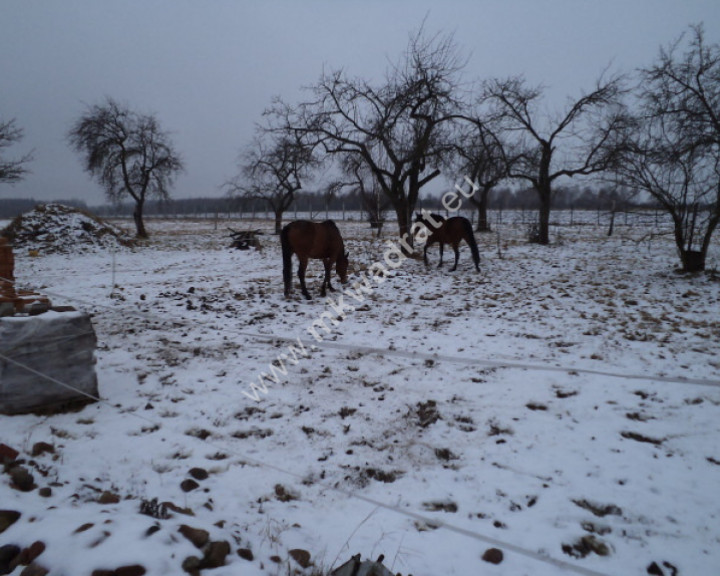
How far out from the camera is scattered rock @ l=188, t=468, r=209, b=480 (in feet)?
8.63

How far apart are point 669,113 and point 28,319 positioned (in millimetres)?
12974

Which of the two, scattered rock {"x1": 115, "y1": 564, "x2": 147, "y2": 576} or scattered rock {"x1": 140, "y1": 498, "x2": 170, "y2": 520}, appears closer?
scattered rock {"x1": 115, "y1": 564, "x2": 147, "y2": 576}

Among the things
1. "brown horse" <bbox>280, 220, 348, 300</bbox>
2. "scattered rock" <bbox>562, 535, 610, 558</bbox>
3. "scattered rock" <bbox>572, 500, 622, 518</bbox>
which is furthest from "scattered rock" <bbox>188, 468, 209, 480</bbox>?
"brown horse" <bbox>280, 220, 348, 300</bbox>

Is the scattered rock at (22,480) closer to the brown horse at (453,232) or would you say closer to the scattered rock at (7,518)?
the scattered rock at (7,518)

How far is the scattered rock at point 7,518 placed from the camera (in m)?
1.83

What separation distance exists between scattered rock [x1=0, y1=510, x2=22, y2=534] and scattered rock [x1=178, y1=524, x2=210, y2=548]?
81 centimetres

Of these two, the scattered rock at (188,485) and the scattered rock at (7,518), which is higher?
the scattered rock at (7,518)

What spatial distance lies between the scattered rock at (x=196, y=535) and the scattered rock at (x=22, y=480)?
111 cm

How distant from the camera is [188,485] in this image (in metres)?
2.53

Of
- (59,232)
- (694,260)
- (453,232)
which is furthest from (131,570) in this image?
(59,232)

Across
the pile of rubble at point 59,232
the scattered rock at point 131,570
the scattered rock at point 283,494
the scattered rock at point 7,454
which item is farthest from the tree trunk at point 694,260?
the pile of rubble at point 59,232

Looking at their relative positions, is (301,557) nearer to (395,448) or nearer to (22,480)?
(395,448)

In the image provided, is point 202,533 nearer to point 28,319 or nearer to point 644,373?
point 28,319

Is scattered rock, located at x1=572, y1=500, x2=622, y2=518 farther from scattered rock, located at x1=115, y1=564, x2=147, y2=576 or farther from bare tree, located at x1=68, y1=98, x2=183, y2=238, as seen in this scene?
bare tree, located at x1=68, y1=98, x2=183, y2=238
